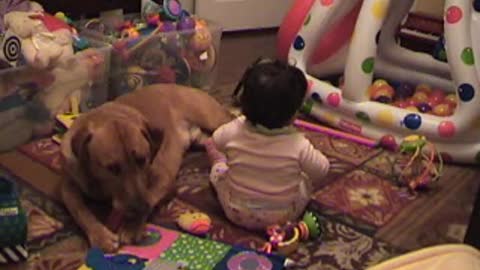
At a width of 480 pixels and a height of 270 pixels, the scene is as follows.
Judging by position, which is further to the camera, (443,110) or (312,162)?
(443,110)

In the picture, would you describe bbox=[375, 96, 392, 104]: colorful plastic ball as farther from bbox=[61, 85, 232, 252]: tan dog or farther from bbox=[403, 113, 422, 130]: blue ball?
bbox=[61, 85, 232, 252]: tan dog

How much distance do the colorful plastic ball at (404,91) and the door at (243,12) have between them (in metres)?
1.11

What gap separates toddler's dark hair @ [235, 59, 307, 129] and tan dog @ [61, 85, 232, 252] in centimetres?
31

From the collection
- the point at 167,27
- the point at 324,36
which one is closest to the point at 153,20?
the point at 167,27

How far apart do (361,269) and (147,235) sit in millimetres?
573

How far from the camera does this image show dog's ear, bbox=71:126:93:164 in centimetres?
174

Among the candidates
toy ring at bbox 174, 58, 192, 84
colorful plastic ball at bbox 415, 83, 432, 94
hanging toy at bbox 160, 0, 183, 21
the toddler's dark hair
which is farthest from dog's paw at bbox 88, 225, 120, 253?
colorful plastic ball at bbox 415, 83, 432, 94

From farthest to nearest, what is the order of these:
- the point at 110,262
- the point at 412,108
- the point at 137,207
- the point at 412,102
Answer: the point at 412,102 < the point at 412,108 < the point at 137,207 < the point at 110,262

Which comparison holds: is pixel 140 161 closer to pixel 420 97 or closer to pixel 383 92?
pixel 383 92

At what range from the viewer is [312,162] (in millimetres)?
1812

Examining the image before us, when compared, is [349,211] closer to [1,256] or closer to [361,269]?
[361,269]

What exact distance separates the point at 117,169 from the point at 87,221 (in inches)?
6.8

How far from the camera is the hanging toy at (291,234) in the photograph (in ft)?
5.77

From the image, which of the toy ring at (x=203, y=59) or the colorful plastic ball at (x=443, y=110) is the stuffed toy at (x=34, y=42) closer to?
the toy ring at (x=203, y=59)
